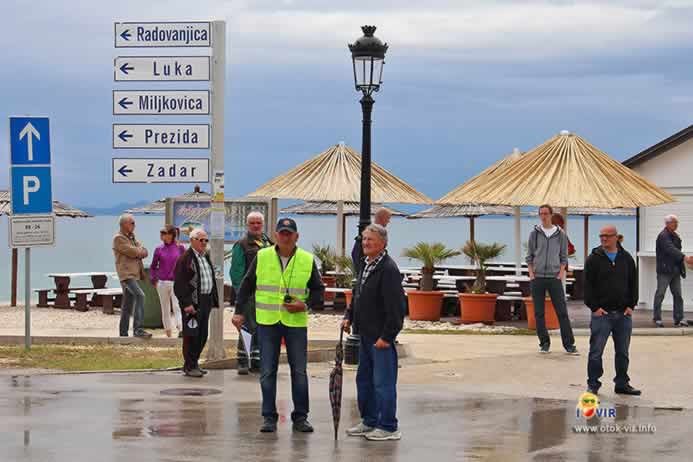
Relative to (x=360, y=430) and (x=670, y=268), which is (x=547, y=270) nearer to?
(x=670, y=268)

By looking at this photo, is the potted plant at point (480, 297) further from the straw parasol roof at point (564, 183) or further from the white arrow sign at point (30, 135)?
the white arrow sign at point (30, 135)

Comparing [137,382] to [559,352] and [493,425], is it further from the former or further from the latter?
[559,352]

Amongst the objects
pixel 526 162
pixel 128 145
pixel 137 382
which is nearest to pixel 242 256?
pixel 137 382

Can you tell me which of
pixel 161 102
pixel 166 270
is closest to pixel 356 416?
pixel 161 102

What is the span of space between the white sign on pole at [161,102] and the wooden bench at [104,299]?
1110 cm

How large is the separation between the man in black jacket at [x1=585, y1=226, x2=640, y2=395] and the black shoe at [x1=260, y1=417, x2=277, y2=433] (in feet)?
12.2

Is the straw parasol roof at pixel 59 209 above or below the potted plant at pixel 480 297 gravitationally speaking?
above

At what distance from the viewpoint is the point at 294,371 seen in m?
11.5

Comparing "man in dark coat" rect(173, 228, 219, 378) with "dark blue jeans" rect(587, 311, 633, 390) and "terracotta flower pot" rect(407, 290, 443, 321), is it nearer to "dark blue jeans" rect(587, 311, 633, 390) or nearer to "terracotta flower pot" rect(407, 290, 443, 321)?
"dark blue jeans" rect(587, 311, 633, 390)

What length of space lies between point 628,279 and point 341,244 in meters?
17.6

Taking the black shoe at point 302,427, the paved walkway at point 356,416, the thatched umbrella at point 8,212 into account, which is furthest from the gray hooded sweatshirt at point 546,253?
the thatched umbrella at point 8,212

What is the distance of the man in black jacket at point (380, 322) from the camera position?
10969 mm

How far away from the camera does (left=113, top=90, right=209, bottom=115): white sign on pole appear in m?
16.6

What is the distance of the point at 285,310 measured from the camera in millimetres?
11500
